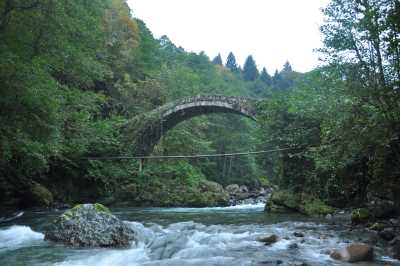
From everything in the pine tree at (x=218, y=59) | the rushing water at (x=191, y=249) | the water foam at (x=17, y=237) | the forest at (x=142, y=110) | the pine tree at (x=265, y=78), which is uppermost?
the pine tree at (x=218, y=59)

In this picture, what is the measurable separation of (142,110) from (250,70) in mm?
56076

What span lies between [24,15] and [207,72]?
36.9 meters

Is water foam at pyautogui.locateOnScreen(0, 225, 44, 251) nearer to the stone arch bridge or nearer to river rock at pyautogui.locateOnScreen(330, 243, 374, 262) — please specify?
river rock at pyautogui.locateOnScreen(330, 243, 374, 262)

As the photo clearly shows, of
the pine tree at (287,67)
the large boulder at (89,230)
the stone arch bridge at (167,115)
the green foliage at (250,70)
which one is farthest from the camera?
the pine tree at (287,67)

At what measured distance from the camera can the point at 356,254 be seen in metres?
5.14

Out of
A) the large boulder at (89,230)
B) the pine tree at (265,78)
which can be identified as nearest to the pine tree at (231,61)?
the pine tree at (265,78)

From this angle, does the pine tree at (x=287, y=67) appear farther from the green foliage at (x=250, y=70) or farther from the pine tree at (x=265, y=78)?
the pine tree at (x=265, y=78)

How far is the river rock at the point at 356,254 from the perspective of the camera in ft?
16.8

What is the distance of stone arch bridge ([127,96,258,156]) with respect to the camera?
19859mm

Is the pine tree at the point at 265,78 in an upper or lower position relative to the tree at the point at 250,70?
lower

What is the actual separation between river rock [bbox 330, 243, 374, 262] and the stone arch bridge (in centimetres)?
1405

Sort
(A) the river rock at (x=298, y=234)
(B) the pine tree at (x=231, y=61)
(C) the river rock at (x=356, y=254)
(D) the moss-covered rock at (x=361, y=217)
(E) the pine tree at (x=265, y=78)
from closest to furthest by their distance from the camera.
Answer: (C) the river rock at (x=356, y=254) → (A) the river rock at (x=298, y=234) → (D) the moss-covered rock at (x=361, y=217) → (E) the pine tree at (x=265, y=78) → (B) the pine tree at (x=231, y=61)

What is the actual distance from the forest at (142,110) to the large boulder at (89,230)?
1731mm

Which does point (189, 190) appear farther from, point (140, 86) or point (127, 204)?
point (140, 86)
